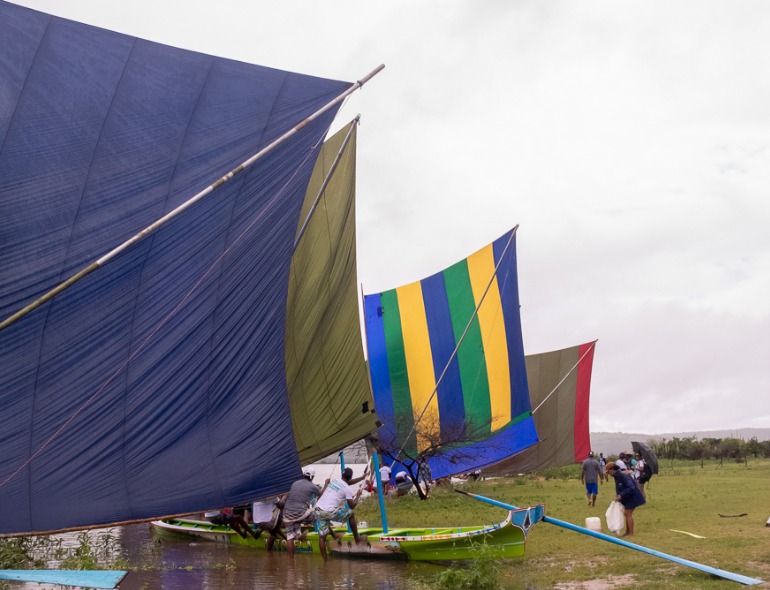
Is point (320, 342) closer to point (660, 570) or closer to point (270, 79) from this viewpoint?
point (270, 79)

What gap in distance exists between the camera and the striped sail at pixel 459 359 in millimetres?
28500

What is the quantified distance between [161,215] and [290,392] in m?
6.45

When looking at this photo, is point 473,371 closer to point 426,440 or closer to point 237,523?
point 426,440

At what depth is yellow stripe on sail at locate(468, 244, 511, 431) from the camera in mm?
28797

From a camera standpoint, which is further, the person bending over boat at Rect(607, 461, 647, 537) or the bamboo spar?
the person bending over boat at Rect(607, 461, 647, 537)

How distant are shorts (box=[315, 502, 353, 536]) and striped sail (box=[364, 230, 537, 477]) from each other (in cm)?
1275

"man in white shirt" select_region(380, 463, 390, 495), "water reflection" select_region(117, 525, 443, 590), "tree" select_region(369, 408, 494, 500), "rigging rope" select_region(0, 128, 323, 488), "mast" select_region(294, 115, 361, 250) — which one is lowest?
"water reflection" select_region(117, 525, 443, 590)

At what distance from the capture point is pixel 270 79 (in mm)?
14250

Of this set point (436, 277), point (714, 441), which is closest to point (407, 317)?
point (436, 277)

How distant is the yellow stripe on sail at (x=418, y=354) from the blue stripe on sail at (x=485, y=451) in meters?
1.23

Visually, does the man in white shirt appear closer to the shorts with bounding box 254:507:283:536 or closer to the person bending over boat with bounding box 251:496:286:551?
the person bending over boat with bounding box 251:496:286:551

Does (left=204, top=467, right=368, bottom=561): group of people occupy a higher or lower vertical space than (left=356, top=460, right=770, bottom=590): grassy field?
higher

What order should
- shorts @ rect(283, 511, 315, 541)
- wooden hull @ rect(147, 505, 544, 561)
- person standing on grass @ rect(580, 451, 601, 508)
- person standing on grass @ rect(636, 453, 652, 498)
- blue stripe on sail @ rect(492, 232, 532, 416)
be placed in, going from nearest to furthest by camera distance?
wooden hull @ rect(147, 505, 544, 561)
shorts @ rect(283, 511, 315, 541)
person standing on grass @ rect(580, 451, 601, 508)
person standing on grass @ rect(636, 453, 652, 498)
blue stripe on sail @ rect(492, 232, 532, 416)

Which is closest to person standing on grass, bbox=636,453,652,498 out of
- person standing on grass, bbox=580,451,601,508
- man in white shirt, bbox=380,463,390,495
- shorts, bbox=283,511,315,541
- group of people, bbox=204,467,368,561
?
person standing on grass, bbox=580,451,601,508
